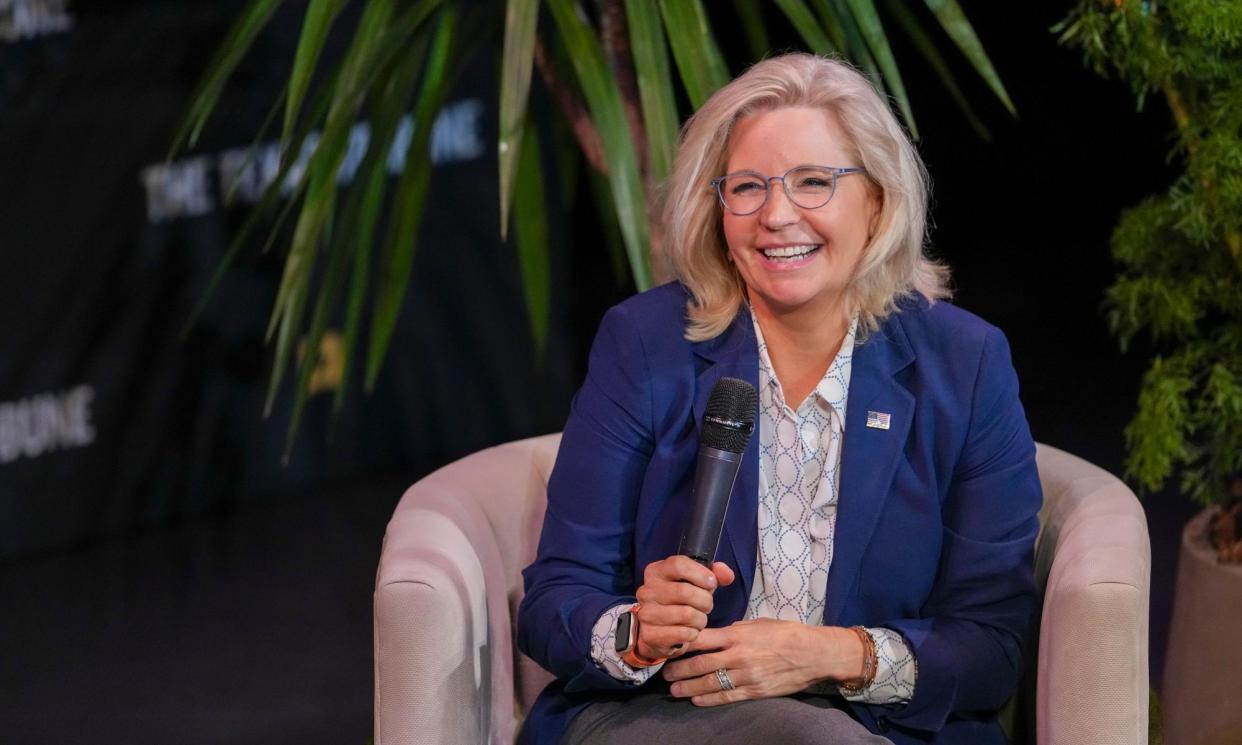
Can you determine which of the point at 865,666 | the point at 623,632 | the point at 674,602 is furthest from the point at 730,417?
the point at 865,666

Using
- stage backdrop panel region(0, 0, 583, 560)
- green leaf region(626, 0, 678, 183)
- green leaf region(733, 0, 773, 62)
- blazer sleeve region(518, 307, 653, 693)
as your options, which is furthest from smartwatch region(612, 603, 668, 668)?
stage backdrop panel region(0, 0, 583, 560)

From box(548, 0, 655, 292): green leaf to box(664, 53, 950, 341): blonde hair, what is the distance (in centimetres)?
38

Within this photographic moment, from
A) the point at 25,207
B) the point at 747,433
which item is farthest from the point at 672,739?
the point at 25,207

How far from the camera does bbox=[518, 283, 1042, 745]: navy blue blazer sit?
1.97 metres

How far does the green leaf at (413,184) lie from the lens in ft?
8.98

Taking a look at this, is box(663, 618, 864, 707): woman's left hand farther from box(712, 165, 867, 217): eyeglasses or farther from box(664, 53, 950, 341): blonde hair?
box(712, 165, 867, 217): eyeglasses

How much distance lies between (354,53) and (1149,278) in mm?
1353

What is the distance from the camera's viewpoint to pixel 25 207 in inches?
161

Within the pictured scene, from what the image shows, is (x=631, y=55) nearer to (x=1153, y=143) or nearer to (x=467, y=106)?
(x=467, y=106)

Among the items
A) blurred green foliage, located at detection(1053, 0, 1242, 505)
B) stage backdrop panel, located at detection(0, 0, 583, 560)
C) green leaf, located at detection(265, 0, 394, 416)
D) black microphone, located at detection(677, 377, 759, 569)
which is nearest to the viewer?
black microphone, located at detection(677, 377, 759, 569)

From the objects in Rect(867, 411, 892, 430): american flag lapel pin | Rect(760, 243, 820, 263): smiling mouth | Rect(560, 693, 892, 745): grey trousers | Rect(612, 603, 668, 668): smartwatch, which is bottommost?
Rect(560, 693, 892, 745): grey trousers

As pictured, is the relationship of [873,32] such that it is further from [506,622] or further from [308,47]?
[506,622]

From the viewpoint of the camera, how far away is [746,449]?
1.95 metres

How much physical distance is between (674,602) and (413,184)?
1277 millimetres
